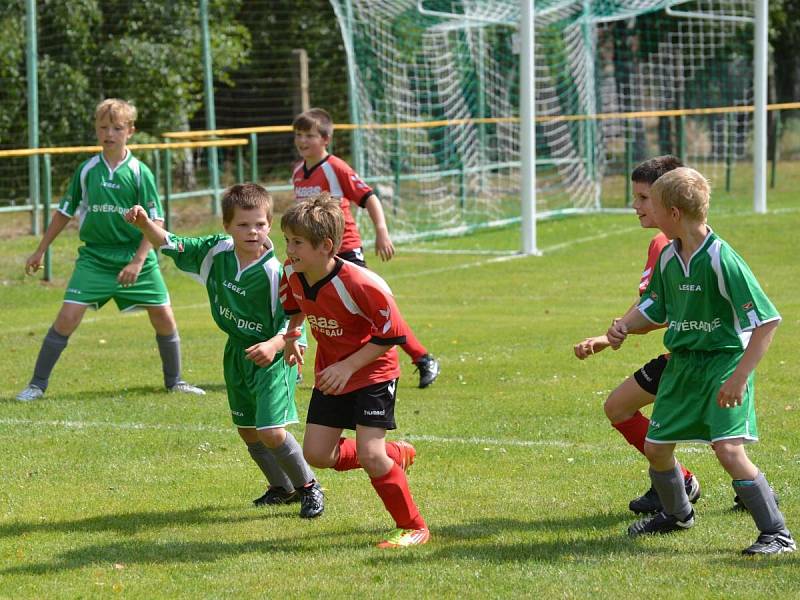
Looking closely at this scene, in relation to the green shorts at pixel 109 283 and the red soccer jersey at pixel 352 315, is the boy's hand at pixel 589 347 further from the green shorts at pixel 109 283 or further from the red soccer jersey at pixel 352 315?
the green shorts at pixel 109 283

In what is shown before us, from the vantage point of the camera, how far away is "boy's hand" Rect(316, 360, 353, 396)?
18.5ft

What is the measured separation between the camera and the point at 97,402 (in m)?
9.20

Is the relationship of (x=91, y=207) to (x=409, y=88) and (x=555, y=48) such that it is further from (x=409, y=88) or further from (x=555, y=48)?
(x=555, y=48)

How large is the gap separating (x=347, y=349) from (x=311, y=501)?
0.92 meters

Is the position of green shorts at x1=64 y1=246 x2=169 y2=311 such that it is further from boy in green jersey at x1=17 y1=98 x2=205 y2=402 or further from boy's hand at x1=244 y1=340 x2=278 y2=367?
boy's hand at x1=244 y1=340 x2=278 y2=367

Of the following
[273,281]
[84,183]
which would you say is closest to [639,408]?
[273,281]

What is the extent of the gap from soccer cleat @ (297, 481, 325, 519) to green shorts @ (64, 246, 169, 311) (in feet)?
11.5

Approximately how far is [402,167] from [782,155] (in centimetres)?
1437

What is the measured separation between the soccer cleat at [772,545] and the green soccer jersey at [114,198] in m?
5.27

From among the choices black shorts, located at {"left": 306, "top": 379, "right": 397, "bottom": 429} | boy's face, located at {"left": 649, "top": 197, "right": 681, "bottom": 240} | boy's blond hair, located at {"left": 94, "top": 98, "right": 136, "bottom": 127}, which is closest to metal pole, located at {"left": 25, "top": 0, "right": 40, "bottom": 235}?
boy's blond hair, located at {"left": 94, "top": 98, "right": 136, "bottom": 127}

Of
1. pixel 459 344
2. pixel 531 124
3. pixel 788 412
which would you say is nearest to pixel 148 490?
pixel 788 412

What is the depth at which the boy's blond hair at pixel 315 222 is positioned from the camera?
5633 mm

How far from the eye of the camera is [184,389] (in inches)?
376

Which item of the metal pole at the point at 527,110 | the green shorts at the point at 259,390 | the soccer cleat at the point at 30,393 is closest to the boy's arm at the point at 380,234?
the soccer cleat at the point at 30,393
